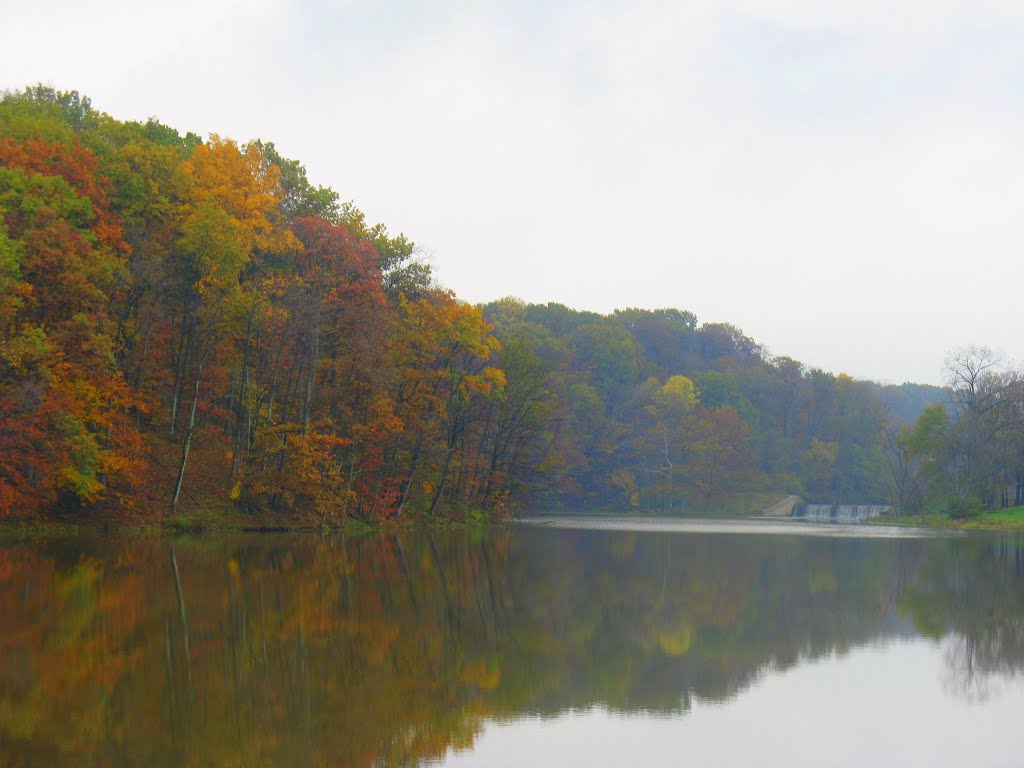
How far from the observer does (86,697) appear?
32.9 ft

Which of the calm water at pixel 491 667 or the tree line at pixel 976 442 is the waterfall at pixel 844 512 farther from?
the calm water at pixel 491 667

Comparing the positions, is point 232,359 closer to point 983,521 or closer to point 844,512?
point 983,521

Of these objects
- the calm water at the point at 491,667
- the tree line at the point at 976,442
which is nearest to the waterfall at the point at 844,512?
the tree line at the point at 976,442

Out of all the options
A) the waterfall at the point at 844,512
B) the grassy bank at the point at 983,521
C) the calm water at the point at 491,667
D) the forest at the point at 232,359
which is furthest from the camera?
the waterfall at the point at 844,512

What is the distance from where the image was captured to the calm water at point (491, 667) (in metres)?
9.07

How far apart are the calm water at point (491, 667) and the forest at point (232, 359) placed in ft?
29.6

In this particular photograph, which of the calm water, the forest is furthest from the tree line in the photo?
the calm water

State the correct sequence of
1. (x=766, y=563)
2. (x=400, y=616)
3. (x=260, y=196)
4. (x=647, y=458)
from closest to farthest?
(x=400, y=616) → (x=766, y=563) → (x=260, y=196) → (x=647, y=458)

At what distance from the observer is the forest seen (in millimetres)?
31188

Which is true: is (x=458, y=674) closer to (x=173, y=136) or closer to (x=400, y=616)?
(x=400, y=616)

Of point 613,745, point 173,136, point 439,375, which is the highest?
point 173,136

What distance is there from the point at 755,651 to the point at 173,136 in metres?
41.5

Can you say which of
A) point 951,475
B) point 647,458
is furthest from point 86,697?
point 647,458

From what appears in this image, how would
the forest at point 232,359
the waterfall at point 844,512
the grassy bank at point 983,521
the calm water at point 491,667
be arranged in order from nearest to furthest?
1. the calm water at point 491,667
2. the forest at point 232,359
3. the grassy bank at point 983,521
4. the waterfall at point 844,512
